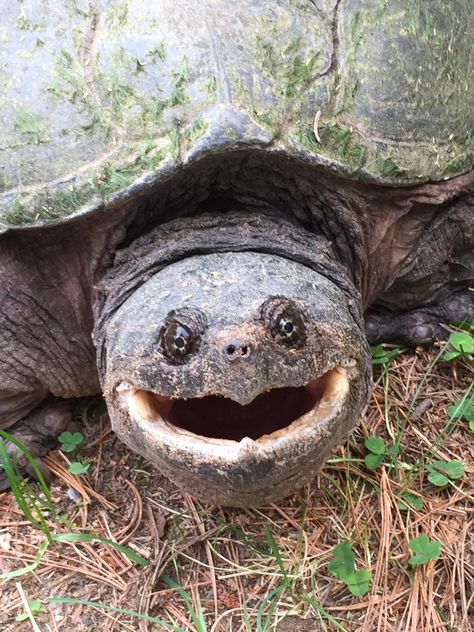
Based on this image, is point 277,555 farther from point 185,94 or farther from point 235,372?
point 185,94

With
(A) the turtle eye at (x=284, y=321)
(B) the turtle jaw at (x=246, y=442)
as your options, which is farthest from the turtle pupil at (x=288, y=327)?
(B) the turtle jaw at (x=246, y=442)

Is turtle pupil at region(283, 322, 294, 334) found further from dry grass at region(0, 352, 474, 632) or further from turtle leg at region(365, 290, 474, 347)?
turtle leg at region(365, 290, 474, 347)

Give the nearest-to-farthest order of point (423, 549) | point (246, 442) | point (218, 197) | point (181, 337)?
point (246, 442) → point (181, 337) → point (423, 549) → point (218, 197)

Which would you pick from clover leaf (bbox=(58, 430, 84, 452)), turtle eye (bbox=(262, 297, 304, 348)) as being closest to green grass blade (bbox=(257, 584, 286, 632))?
turtle eye (bbox=(262, 297, 304, 348))

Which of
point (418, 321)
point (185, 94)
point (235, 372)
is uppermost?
point (185, 94)

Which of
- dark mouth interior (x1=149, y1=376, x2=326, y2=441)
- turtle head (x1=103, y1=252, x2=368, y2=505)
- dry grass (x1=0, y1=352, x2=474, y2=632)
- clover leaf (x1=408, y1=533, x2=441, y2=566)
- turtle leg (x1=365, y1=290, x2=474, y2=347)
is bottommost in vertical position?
dry grass (x1=0, y1=352, x2=474, y2=632)

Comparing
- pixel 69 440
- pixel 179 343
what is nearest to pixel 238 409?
pixel 179 343
